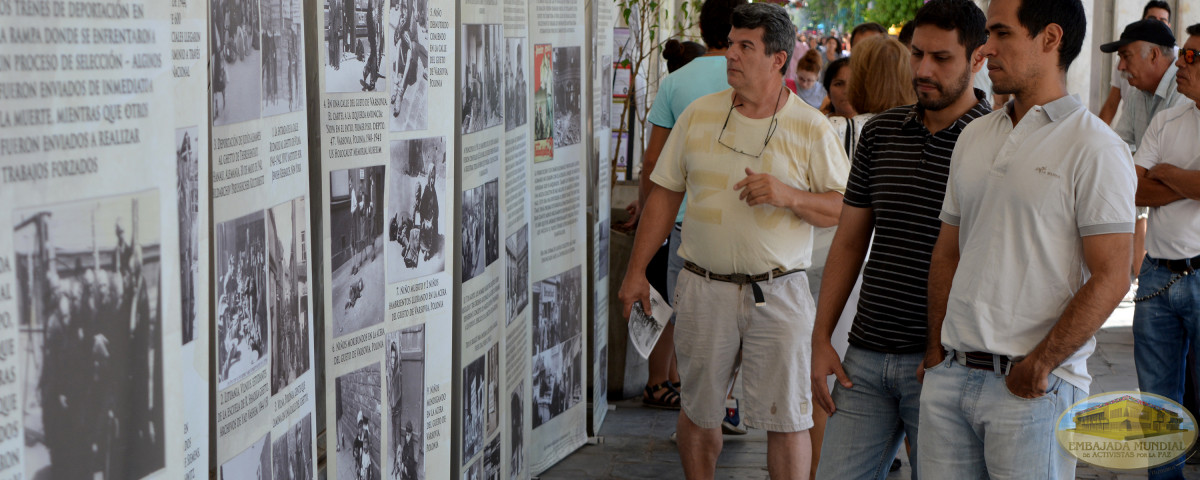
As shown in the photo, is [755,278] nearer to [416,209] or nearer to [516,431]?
[516,431]

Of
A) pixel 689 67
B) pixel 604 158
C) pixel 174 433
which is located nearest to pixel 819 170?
pixel 689 67

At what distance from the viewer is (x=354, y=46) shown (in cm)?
272

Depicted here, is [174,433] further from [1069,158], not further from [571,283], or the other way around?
[571,283]

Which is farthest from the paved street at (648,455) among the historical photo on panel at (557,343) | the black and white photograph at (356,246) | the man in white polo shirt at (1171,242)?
the black and white photograph at (356,246)

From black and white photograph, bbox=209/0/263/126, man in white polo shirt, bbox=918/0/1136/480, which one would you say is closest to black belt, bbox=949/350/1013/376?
man in white polo shirt, bbox=918/0/1136/480

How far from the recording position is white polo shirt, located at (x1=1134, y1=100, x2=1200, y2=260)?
15.2 ft

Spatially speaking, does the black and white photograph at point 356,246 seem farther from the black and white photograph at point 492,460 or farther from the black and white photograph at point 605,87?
the black and white photograph at point 605,87

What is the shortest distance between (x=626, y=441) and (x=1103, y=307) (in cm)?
361

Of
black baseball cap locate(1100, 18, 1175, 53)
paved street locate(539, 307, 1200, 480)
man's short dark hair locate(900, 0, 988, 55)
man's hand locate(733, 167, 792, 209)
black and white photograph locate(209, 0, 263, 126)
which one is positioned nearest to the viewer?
black and white photograph locate(209, 0, 263, 126)

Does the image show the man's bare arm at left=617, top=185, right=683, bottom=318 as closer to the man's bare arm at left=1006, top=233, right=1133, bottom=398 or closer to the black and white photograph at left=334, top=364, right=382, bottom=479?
the black and white photograph at left=334, top=364, right=382, bottom=479

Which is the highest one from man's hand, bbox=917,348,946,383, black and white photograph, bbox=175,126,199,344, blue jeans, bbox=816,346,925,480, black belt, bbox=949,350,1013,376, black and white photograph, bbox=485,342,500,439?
black and white photograph, bbox=175,126,199,344

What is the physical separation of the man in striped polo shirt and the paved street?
2.12 meters

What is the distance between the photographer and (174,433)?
1.71 metres

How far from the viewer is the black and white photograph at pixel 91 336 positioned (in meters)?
1.42
